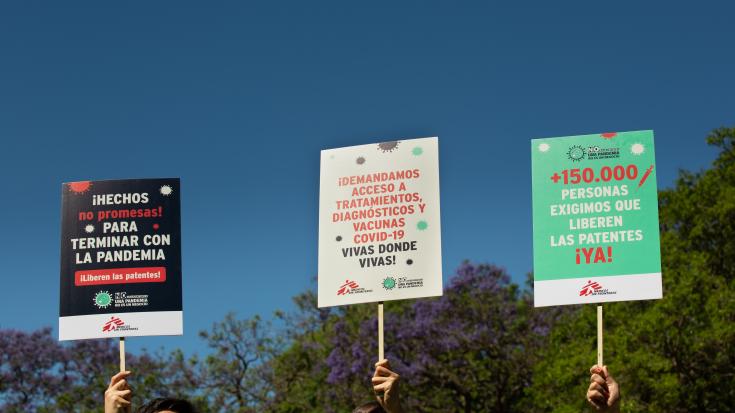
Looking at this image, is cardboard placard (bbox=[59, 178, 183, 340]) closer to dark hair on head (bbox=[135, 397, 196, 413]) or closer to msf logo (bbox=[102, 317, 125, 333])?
msf logo (bbox=[102, 317, 125, 333])

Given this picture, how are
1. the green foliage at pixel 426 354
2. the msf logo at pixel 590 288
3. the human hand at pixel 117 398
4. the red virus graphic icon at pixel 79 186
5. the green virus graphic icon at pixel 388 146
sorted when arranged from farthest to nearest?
the green foliage at pixel 426 354
the red virus graphic icon at pixel 79 186
the green virus graphic icon at pixel 388 146
the msf logo at pixel 590 288
the human hand at pixel 117 398

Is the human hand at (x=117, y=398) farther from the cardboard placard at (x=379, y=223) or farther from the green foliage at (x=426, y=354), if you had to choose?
the green foliage at (x=426, y=354)

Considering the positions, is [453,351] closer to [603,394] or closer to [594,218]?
[594,218]

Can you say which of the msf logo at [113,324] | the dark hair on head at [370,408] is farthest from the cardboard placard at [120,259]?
the dark hair on head at [370,408]

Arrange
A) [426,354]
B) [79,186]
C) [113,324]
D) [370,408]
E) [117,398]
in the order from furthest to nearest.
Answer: [426,354]
[79,186]
[113,324]
[117,398]
[370,408]

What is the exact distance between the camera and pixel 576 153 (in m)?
9.05

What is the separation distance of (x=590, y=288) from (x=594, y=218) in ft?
1.78

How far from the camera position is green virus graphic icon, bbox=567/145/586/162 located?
905 cm

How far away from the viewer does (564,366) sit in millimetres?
30141

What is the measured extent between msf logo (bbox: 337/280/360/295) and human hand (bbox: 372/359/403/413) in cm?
132

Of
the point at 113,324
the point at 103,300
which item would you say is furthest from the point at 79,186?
the point at 113,324

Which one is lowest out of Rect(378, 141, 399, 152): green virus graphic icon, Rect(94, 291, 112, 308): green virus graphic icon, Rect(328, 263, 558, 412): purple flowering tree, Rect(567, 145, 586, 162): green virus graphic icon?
Rect(328, 263, 558, 412): purple flowering tree

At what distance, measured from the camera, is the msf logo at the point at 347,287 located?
30.5 feet

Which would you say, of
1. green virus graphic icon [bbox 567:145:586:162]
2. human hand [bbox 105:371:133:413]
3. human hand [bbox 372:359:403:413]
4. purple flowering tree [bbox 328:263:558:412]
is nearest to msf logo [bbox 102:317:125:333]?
human hand [bbox 105:371:133:413]
